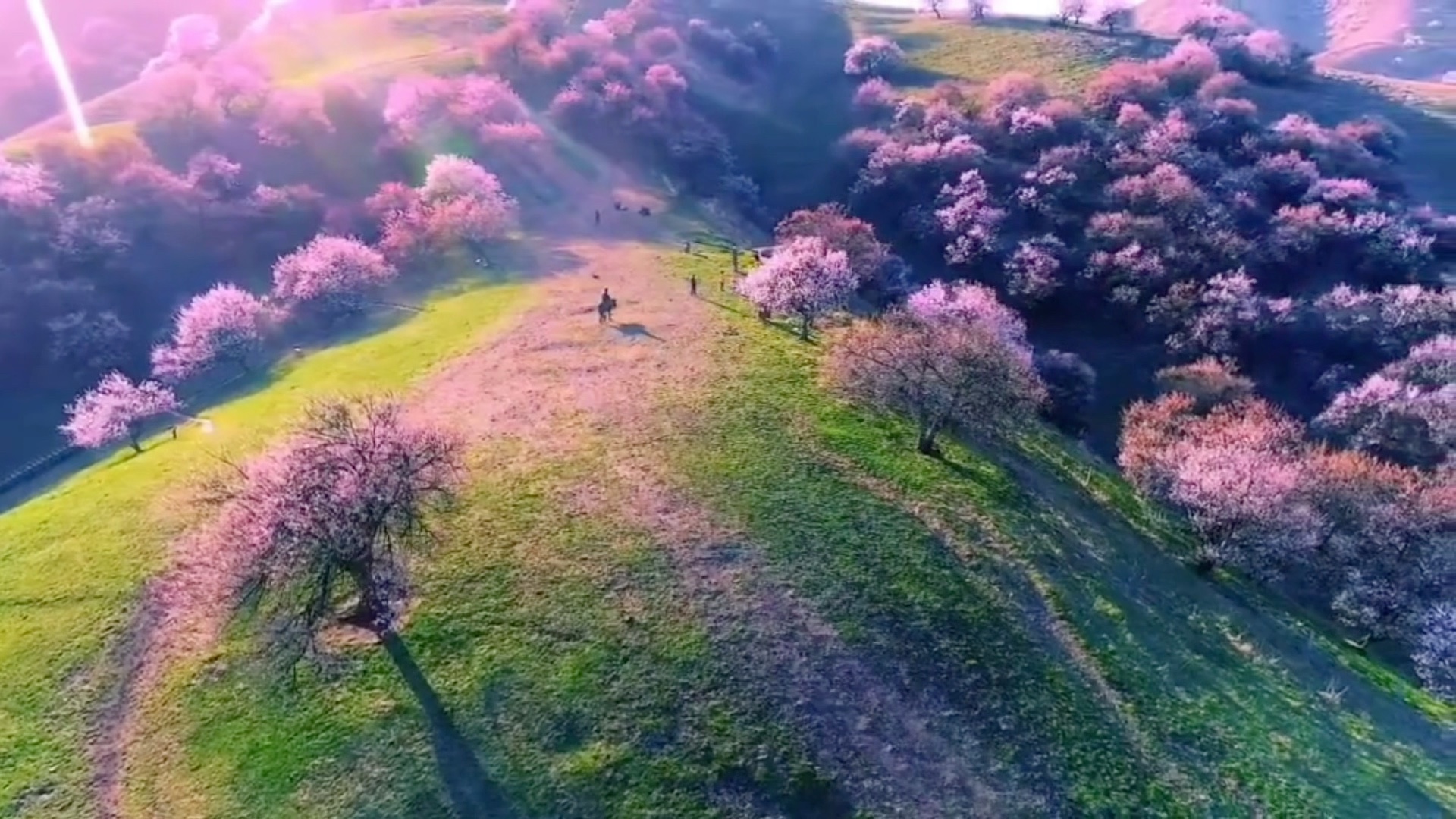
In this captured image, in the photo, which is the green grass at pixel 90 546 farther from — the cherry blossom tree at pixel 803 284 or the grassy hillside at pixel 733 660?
the cherry blossom tree at pixel 803 284

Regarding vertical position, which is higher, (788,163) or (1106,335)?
(788,163)

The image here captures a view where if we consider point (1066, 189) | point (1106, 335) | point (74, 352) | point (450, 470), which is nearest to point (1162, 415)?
point (1106, 335)

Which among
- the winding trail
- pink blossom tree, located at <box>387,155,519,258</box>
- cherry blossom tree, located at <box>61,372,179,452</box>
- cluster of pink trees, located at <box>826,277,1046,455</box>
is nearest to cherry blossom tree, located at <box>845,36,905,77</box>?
pink blossom tree, located at <box>387,155,519,258</box>

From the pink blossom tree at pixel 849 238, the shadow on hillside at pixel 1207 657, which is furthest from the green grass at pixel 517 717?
the pink blossom tree at pixel 849 238

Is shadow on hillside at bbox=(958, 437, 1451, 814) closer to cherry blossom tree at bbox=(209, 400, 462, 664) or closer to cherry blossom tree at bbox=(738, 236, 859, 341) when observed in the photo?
cherry blossom tree at bbox=(738, 236, 859, 341)

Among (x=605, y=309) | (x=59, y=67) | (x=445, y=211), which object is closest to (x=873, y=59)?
(x=445, y=211)

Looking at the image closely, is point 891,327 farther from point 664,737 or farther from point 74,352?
point 74,352
